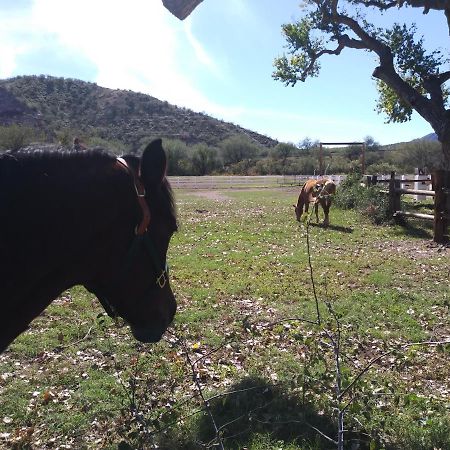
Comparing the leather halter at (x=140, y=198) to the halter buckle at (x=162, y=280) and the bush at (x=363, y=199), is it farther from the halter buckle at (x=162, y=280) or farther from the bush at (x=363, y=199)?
the bush at (x=363, y=199)

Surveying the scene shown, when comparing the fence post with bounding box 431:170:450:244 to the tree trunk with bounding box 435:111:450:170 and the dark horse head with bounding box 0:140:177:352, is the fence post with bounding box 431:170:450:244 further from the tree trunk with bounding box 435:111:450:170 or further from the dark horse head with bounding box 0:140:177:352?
the dark horse head with bounding box 0:140:177:352

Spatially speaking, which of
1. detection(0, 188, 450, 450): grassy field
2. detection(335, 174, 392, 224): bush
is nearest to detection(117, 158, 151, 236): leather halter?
detection(0, 188, 450, 450): grassy field

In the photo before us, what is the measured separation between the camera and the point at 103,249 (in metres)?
2.01

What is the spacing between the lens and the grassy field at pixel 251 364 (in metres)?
3.20

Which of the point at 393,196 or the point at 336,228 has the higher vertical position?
the point at 393,196

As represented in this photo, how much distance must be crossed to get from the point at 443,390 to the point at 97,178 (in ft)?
12.2

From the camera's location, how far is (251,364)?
4602 millimetres

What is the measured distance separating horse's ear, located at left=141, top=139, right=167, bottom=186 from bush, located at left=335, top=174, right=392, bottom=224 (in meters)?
13.1

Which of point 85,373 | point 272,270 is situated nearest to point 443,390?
point 85,373

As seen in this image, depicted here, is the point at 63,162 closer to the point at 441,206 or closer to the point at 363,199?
the point at 441,206

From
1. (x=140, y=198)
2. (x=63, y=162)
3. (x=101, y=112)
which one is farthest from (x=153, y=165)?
(x=101, y=112)

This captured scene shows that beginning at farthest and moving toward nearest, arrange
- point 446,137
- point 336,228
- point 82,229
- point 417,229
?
point 336,228
point 446,137
point 417,229
point 82,229

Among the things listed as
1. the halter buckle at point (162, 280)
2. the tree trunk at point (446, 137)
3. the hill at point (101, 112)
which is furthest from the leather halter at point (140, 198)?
the hill at point (101, 112)

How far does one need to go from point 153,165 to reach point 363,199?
48.8ft
